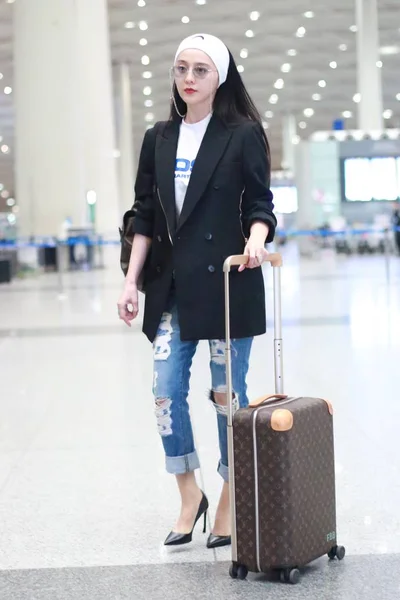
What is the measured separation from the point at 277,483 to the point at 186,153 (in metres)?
1.08

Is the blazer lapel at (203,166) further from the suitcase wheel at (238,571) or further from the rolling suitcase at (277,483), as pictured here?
the suitcase wheel at (238,571)

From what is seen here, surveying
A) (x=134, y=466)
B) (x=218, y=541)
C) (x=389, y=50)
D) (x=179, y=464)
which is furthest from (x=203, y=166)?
(x=389, y=50)

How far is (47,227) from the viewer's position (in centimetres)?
2702

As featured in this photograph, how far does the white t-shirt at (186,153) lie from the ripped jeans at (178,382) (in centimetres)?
34

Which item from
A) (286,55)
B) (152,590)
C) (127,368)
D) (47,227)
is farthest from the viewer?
(286,55)

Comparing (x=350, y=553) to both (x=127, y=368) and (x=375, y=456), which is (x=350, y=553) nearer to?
(x=375, y=456)

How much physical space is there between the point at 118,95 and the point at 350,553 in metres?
45.6

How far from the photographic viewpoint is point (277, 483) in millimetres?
2977

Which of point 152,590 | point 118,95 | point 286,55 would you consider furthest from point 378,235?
point 152,590

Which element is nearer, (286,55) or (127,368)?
(127,368)

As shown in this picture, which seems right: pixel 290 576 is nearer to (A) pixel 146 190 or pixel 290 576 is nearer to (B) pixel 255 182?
(B) pixel 255 182

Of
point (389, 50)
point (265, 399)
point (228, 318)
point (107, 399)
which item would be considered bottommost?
point (107, 399)

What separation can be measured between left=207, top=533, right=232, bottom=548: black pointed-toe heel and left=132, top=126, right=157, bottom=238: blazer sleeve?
985 millimetres

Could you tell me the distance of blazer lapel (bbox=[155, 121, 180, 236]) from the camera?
3.34 meters
